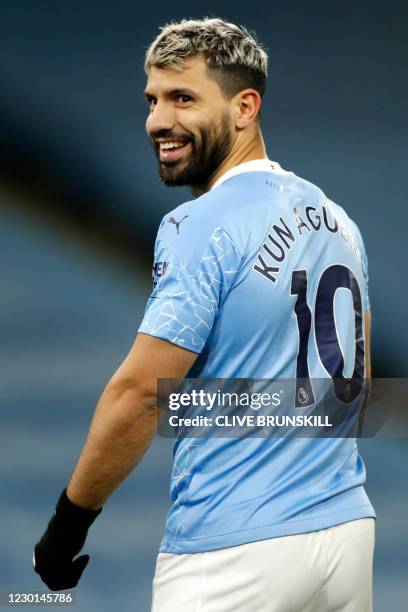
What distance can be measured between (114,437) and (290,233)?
0.42 meters

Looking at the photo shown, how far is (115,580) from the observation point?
11.1 ft

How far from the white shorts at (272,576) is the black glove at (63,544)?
6.0 inches

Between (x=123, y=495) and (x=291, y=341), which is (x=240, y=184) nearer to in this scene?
(x=291, y=341)

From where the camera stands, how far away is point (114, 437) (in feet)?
5.62

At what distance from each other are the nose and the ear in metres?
0.11

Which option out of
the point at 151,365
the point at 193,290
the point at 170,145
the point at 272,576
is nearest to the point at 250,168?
the point at 170,145

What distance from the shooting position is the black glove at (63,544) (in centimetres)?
180

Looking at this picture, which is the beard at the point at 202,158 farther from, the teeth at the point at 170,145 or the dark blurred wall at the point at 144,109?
the dark blurred wall at the point at 144,109

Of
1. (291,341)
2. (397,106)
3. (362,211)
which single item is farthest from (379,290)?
(291,341)

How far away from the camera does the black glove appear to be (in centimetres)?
180

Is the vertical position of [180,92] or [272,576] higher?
[180,92]

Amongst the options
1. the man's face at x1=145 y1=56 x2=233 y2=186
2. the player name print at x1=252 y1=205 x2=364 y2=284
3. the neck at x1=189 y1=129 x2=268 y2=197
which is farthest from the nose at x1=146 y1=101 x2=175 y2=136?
the player name print at x1=252 y1=205 x2=364 y2=284

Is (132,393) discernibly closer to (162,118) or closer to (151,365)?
(151,365)

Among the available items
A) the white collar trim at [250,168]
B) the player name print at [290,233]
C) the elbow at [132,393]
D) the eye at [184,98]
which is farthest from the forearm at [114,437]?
the eye at [184,98]
